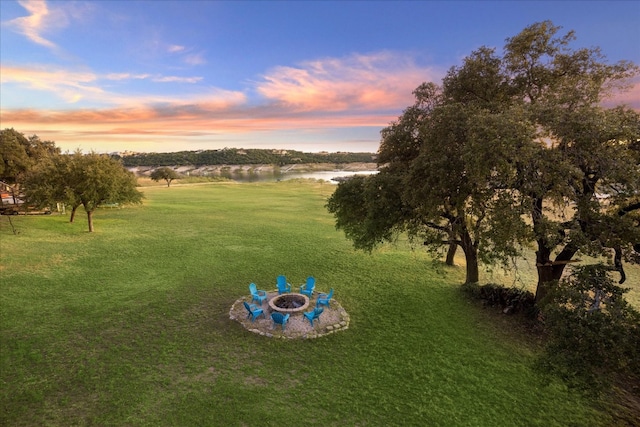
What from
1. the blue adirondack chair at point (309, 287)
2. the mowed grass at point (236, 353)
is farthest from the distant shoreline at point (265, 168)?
the blue adirondack chair at point (309, 287)

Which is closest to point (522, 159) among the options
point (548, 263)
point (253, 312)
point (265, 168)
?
point (548, 263)

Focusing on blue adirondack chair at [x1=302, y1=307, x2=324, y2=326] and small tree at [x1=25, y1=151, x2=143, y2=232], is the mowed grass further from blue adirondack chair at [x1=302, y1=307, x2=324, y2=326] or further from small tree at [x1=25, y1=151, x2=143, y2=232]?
small tree at [x1=25, y1=151, x2=143, y2=232]

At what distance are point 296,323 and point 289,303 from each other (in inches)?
55.2

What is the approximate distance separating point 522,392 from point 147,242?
1115 inches

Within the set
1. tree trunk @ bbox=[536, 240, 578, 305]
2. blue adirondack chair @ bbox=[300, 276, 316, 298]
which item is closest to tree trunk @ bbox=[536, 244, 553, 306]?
tree trunk @ bbox=[536, 240, 578, 305]

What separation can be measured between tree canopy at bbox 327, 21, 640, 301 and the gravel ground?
4.76m

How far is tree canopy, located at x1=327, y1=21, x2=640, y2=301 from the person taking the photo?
34.2 feet

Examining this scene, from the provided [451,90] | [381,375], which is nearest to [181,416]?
[381,375]

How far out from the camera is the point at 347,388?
1094 cm

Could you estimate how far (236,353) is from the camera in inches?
498

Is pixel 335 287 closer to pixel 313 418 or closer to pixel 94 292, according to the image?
pixel 313 418

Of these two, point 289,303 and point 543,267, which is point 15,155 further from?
point 543,267

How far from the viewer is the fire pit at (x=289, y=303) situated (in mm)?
15070

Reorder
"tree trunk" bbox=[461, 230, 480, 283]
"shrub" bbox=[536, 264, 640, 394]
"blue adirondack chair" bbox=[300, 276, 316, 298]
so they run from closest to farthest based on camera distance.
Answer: "shrub" bbox=[536, 264, 640, 394] → "blue adirondack chair" bbox=[300, 276, 316, 298] → "tree trunk" bbox=[461, 230, 480, 283]
